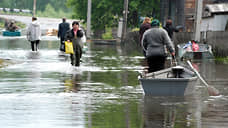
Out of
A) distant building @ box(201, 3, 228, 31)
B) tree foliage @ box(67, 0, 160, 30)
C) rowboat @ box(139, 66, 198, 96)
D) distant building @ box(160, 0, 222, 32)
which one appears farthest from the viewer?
tree foliage @ box(67, 0, 160, 30)

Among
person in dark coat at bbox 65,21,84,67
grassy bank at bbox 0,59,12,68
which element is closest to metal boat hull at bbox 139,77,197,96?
person in dark coat at bbox 65,21,84,67

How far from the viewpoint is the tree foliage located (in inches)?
2061

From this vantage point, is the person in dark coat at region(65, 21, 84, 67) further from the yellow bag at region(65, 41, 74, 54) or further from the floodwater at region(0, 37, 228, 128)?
the floodwater at region(0, 37, 228, 128)

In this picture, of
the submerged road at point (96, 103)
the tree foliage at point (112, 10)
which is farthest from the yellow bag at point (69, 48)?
the tree foliage at point (112, 10)

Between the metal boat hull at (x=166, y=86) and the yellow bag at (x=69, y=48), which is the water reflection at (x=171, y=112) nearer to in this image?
the metal boat hull at (x=166, y=86)

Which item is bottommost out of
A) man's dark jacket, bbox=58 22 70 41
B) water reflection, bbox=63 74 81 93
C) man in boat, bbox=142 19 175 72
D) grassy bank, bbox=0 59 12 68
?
grassy bank, bbox=0 59 12 68

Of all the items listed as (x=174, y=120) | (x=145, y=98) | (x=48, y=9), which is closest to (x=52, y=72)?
(x=145, y=98)

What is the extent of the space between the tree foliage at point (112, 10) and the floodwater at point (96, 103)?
3153cm

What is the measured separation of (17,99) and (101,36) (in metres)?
50.0

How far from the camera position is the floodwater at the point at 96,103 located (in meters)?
10.7

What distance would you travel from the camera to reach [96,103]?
13.0 meters

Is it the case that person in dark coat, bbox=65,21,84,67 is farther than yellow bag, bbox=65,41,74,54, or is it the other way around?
yellow bag, bbox=65,41,74,54

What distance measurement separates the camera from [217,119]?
36.1ft

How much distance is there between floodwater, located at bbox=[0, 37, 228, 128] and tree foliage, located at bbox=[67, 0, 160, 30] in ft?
103
